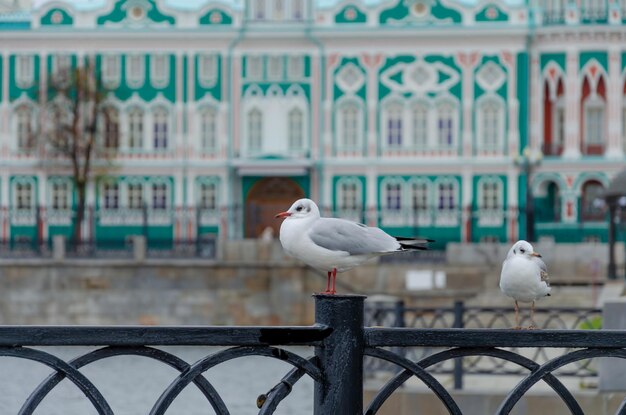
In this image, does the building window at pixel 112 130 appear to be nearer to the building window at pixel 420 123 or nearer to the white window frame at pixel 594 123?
the building window at pixel 420 123

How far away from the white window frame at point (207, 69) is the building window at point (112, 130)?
3090 mm

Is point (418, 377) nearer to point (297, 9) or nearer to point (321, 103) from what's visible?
point (321, 103)

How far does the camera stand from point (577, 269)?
125ft

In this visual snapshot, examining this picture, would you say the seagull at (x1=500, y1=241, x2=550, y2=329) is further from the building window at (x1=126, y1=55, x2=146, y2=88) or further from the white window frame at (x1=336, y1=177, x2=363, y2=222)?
the building window at (x1=126, y1=55, x2=146, y2=88)

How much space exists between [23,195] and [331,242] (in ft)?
158

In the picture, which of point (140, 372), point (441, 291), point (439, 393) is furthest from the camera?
point (441, 291)

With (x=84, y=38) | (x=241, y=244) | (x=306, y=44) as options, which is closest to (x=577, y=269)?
(x=241, y=244)

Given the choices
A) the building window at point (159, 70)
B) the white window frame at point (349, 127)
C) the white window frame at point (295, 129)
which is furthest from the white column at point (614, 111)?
the building window at point (159, 70)

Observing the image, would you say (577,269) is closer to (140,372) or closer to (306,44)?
(140,372)

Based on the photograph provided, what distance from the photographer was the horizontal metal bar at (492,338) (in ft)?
13.8

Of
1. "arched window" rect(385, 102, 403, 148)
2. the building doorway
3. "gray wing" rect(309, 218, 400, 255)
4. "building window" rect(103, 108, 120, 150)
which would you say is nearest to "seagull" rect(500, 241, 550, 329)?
"gray wing" rect(309, 218, 400, 255)

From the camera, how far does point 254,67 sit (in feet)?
171

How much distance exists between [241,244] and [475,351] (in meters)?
35.2

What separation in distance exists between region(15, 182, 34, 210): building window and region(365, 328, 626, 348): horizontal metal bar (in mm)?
48916
